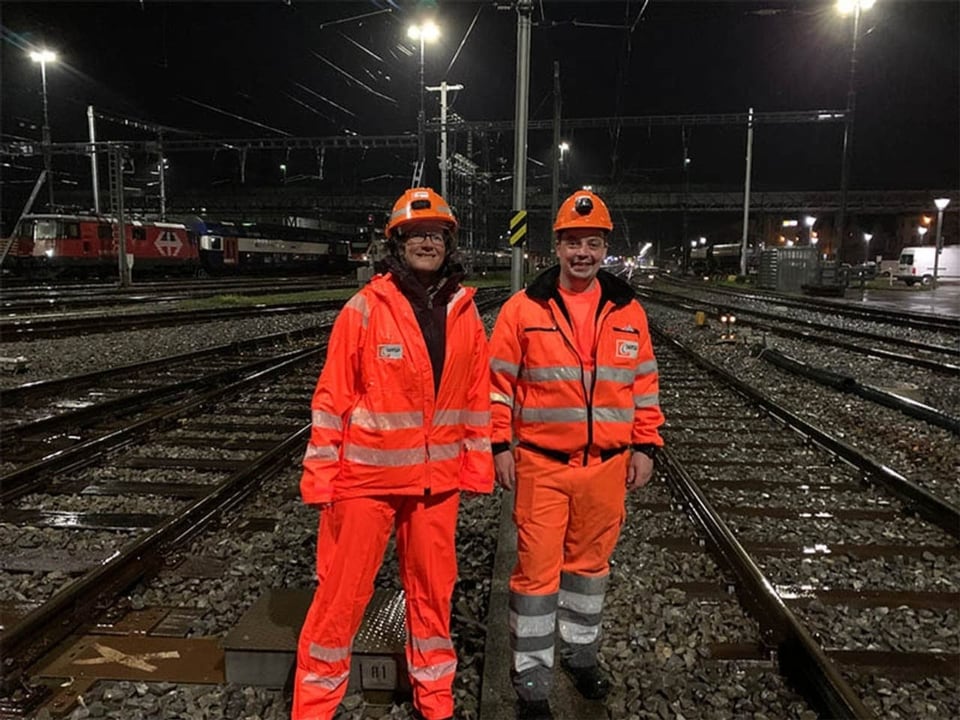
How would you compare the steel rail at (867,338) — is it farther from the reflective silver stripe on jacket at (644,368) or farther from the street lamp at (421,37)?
the reflective silver stripe on jacket at (644,368)

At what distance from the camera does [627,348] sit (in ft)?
9.97

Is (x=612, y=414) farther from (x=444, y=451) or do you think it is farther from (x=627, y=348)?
(x=444, y=451)

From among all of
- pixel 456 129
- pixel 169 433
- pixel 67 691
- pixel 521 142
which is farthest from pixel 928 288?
pixel 67 691

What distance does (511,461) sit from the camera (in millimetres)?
3016

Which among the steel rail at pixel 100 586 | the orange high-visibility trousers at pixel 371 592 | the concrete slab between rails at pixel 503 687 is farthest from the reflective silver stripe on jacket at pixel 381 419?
the steel rail at pixel 100 586

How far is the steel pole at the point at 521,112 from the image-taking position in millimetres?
12984

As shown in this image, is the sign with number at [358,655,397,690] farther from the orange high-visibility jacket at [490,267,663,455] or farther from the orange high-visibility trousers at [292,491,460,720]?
the orange high-visibility jacket at [490,267,663,455]

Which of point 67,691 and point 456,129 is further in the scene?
point 456,129

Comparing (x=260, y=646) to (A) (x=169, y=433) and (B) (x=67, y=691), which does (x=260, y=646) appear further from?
(A) (x=169, y=433)

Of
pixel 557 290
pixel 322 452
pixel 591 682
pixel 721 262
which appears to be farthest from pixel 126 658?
pixel 721 262

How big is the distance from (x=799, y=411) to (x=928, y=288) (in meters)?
36.7

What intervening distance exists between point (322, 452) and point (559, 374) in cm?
102

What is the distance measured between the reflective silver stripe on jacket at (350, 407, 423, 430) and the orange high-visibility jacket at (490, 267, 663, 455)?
44 cm

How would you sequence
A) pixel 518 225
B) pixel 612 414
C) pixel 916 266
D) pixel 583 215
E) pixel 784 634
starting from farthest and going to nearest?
pixel 916 266 → pixel 518 225 → pixel 784 634 → pixel 583 215 → pixel 612 414
